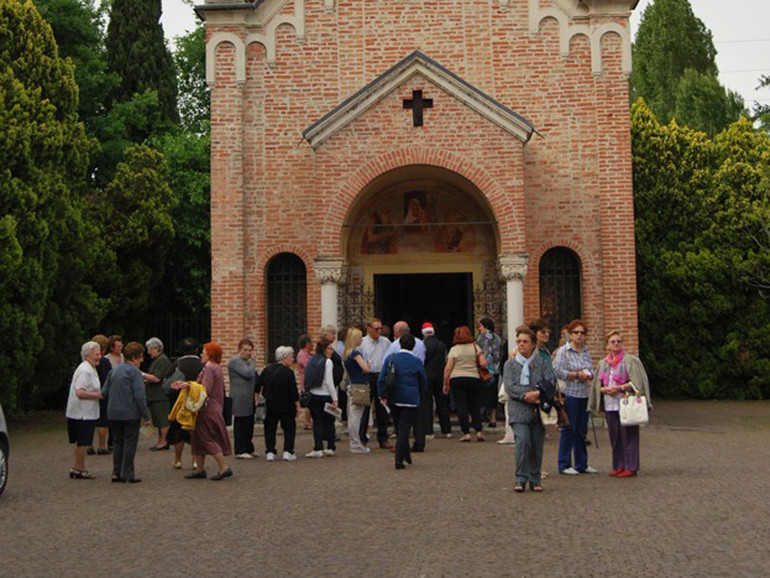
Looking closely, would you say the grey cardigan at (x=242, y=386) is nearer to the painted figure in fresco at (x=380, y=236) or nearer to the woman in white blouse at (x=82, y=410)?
the woman in white blouse at (x=82, y=410)

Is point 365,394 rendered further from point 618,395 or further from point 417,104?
point 417,104

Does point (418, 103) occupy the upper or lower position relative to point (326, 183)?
upper

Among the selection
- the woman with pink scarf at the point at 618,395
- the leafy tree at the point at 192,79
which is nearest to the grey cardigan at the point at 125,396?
the woman with pink scarf at the point at 618,395

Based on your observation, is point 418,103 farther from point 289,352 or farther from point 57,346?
point 57,346

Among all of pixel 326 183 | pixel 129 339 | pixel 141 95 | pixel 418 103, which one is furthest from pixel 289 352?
pixel 141 95

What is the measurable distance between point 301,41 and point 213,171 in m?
2.97

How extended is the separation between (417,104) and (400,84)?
45 centimetres

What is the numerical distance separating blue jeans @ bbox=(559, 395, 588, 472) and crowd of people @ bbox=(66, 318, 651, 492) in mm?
12

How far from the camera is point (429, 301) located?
20.5m

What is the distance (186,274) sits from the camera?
26.8m

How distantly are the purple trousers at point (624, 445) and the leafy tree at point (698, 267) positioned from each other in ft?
43.7

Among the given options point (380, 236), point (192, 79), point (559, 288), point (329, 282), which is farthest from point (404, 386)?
point (192, 79)

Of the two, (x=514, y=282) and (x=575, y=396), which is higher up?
(x=514, y=282)

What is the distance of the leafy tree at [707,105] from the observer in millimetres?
35250
